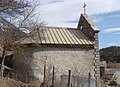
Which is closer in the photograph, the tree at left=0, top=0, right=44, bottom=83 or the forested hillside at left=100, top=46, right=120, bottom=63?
the tree at left=0, top=0, right=44, bottom=83

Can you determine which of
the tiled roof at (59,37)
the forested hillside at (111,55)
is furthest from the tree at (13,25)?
the forested hillside at (111,55)

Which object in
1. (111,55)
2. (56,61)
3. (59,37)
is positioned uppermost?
(111,55)

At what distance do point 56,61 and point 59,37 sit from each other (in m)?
2.44

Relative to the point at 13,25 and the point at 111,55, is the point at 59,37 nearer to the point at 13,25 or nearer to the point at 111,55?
the point at 13,25

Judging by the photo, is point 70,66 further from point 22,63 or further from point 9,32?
point 9,32

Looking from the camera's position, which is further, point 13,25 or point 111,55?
point 111,55

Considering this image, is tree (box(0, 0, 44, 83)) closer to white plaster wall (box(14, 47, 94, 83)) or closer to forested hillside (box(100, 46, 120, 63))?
white plaster wall (box(14, 47, 94, 83))

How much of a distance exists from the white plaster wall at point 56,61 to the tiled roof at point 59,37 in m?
0.64

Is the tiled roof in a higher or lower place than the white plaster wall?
higher

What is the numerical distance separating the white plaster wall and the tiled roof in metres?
0.64

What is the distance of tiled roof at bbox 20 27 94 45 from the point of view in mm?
25391

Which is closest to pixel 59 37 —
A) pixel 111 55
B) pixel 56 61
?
pixel 56 61

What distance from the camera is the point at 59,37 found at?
89.3 ft

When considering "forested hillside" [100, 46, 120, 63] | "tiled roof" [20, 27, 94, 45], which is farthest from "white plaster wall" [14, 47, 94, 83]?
"forested hillside" [100, 46, 120, 63]
